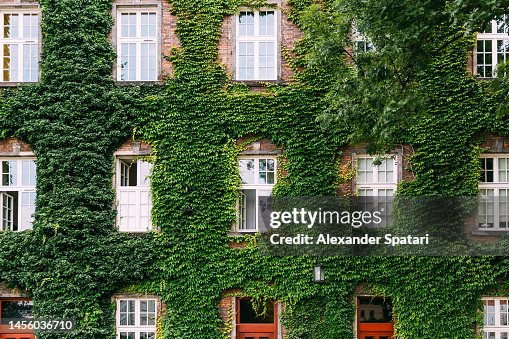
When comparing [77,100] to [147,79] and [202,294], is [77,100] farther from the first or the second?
[202,294]

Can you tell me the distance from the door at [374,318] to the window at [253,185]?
2.92m

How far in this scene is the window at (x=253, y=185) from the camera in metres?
18.4

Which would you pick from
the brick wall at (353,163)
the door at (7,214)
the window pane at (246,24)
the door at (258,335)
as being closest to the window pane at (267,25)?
the window pane at (246,24)

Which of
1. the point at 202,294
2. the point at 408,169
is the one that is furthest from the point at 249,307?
the point at 408,169

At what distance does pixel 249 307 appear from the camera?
1820 cm

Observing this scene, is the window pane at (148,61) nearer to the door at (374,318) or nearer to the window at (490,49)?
the door at (374,318)

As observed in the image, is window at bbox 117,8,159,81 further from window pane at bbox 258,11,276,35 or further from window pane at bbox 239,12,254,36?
window pane at bbox 258,11,276,35

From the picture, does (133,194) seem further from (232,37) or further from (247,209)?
(232,37)

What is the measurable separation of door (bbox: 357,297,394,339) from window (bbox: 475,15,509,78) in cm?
554

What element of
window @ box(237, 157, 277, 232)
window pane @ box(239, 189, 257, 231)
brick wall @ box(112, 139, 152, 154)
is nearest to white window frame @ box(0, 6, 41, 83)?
brick wall @ box(112, 139, 152, 154)

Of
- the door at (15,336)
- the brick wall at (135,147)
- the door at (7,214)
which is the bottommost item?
the door at (15,336)

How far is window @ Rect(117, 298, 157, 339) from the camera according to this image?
59.4 feet

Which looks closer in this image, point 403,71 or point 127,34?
point 403,71

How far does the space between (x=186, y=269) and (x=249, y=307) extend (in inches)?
64.2
